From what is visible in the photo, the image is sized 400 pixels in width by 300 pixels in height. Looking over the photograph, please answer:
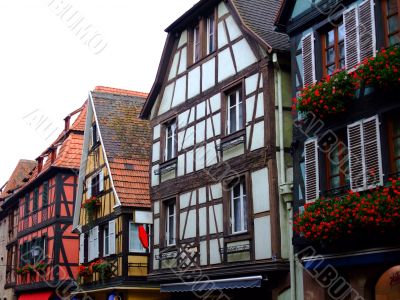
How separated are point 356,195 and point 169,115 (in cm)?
984

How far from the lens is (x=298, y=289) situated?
14.6 metres

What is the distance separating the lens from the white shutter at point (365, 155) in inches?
489

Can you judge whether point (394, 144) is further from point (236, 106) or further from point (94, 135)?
point (94, 135)

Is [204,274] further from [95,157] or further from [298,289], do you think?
[95,157]

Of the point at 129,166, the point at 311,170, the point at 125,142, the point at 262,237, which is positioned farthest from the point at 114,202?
the point at 311,170

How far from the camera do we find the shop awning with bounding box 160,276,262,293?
15.7 meters

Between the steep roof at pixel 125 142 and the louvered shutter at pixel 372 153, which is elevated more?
the steep roof at pixel 125 142

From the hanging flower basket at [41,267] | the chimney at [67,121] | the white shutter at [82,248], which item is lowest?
the hanging flower basket at [41,267]

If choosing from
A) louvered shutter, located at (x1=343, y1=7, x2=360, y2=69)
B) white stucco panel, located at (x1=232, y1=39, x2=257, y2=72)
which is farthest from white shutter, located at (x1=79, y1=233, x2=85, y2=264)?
louvered shutter, located at (x1=343, y1=7, x2=360, y2=69)

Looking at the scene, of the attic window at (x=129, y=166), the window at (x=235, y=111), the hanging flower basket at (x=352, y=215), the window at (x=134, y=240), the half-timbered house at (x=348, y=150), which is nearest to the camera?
the hanging flower basket at (x=352, y=215)

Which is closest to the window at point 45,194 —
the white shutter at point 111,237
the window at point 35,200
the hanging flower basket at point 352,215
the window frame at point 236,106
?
the window at point 35,200

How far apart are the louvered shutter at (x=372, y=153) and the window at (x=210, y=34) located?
7368mm

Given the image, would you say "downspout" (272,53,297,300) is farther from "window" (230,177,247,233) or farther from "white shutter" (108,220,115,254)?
"white shutter" (108,220,115,254)

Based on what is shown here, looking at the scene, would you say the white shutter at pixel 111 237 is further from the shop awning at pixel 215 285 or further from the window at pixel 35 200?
the window at pixel 35 200
